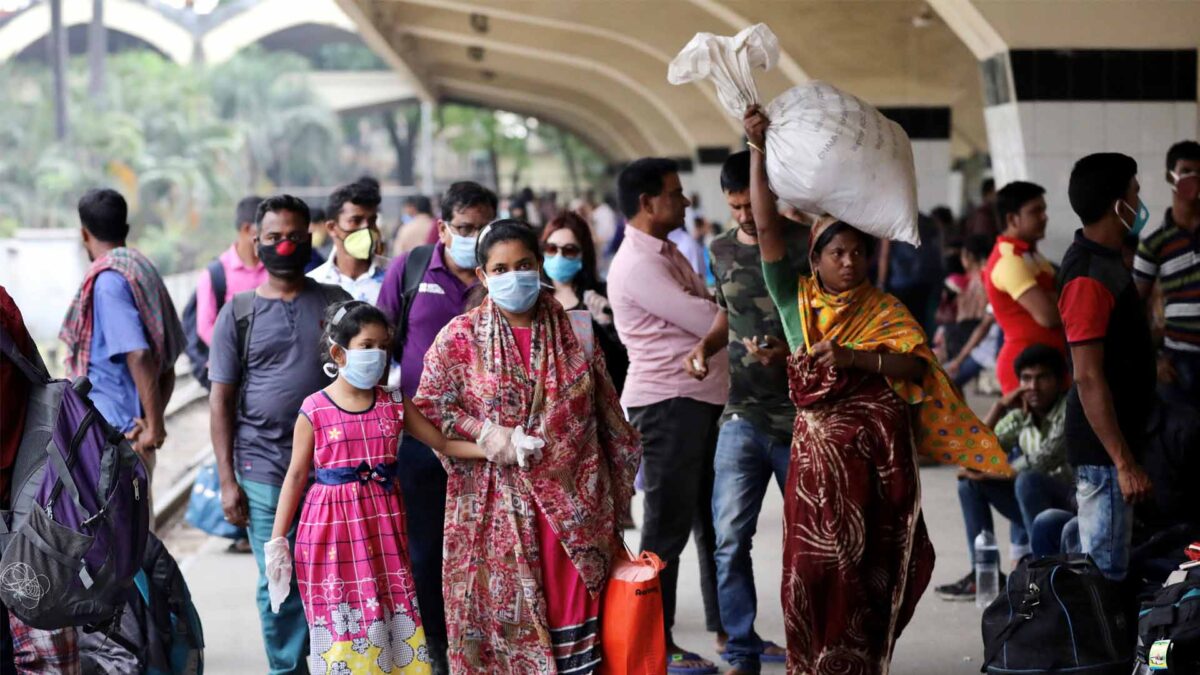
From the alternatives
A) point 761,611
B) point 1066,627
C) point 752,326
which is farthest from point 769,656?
point 1066,627

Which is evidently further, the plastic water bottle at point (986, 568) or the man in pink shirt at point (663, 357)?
the plastic water bottle at point (986, 568)

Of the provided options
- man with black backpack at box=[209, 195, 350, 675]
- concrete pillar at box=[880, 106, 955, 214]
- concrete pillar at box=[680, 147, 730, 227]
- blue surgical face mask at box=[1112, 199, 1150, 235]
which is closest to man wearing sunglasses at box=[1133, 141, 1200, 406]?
blue surgical face mask at box=[1112, 199, 1150, 235]

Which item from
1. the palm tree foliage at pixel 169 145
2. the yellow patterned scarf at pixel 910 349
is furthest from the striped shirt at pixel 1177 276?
the palm tree foliage at pixel 169 145

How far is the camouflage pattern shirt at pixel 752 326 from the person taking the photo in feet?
19.5

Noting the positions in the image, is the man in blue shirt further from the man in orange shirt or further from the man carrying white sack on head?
the man in orange shirt

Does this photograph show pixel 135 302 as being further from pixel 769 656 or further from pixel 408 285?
pixel 769 656

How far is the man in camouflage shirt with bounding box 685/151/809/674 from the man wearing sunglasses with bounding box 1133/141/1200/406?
1.67 m

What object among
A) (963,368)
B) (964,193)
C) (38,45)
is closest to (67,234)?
(963,368)

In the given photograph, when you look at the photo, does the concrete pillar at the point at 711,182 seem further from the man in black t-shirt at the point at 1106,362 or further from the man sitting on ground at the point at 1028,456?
the man in black t-shirt at the point at 1106,362

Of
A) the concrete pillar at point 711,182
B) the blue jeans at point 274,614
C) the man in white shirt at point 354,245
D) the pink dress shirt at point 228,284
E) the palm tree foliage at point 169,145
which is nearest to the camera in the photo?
the blue jeans at point 274,614

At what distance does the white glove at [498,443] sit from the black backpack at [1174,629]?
193 cm

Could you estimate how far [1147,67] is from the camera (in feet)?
32.3

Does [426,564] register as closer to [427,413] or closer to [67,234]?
[427,413]

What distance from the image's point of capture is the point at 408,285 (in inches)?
241
